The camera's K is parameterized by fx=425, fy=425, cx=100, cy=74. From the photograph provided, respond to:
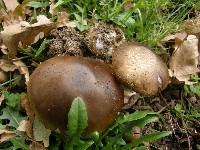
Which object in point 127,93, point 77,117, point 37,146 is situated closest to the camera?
point 77,117

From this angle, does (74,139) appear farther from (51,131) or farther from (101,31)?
(101,31)

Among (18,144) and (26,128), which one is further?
(26,128)

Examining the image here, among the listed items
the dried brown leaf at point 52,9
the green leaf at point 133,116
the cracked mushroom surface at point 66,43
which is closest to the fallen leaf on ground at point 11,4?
the dried brown leaf at point 52,9

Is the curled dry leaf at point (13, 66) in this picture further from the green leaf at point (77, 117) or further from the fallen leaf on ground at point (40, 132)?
the green leaf at point (77, 117)

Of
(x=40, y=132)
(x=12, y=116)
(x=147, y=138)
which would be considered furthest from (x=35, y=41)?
(x=147, y=138)

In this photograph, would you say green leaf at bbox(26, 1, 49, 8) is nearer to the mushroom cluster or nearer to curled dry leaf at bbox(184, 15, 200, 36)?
the mushroom cluster

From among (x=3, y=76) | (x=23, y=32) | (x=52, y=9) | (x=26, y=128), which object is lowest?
(x=26, y=128)

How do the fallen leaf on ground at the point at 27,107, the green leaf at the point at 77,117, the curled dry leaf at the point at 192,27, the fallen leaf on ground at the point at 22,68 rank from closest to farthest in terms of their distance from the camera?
the green leaf at the point at 77,117 → the fallen leaf on ground at the point at 27,107 → the fallen leaf on ground at the point at 22,68 → the curled dry leaf at the point at 192,27

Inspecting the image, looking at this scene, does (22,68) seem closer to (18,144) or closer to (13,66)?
(13,66)
